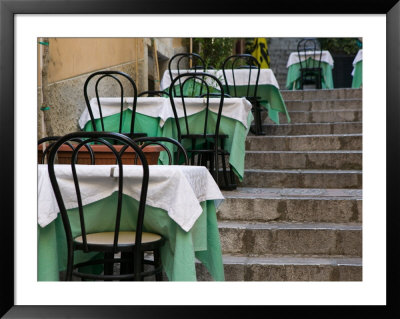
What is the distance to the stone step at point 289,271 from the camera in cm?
307

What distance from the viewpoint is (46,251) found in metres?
2.14

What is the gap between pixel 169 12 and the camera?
2.00 m

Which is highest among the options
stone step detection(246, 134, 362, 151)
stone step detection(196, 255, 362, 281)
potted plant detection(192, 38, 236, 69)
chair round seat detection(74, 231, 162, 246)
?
potted plant detection(192, 38, 236, 69)

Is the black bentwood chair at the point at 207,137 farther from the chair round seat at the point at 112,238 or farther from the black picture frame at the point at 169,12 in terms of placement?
the black picture frame at the point at 169,12

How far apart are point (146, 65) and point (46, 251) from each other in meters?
4.83

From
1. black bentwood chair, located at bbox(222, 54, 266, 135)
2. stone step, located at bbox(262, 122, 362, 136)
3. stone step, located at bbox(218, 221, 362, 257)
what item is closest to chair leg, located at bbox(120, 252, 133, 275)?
stone step, located at bbox(218, 221, 362, 257)

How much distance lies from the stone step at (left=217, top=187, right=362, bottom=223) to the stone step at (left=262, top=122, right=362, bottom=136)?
66.3 inches

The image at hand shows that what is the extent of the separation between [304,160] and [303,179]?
A: 41cm

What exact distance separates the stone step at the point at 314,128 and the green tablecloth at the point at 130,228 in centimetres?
333

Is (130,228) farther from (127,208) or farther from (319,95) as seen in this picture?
(319,95)

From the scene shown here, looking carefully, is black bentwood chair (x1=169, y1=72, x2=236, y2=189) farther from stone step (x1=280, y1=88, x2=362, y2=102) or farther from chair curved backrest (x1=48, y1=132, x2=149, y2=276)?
stone step (x1=280, y1=88, x2=362, y2=102)

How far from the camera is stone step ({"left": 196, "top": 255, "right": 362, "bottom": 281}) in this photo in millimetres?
3068

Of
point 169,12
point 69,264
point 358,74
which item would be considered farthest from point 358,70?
point 69,264
